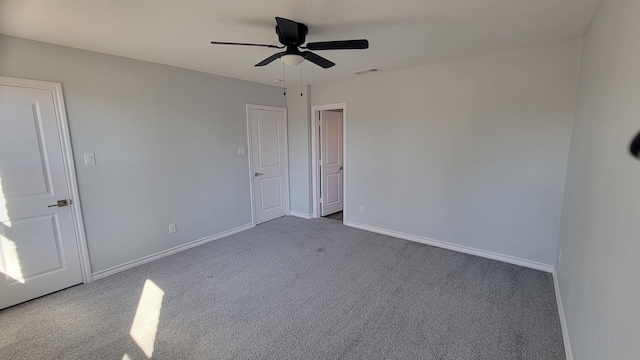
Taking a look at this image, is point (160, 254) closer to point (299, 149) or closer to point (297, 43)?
point (299, 149)

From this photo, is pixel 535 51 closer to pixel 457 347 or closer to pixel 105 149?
pixel 457 347

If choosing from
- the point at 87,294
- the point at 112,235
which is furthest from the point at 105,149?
the point at 87,294

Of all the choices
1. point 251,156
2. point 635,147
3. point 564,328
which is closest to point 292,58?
point 635,147

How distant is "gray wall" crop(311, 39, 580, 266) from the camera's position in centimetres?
276

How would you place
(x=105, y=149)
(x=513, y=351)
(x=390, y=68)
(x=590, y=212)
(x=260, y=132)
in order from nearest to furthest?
(x=590, y=212) < (x=513, y=351) < (x=105, y=149) < (x=390, y=68) < (x=260, y=132)

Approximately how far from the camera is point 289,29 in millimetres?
1915

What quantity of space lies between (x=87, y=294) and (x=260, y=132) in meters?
3.02

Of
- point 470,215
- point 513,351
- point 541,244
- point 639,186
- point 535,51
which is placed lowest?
point 513,351

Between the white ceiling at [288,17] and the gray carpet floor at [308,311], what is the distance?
2.43 meters

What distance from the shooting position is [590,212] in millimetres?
1666

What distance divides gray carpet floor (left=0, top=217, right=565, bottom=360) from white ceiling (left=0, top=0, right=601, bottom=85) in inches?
95.5

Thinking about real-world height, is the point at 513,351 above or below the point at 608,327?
below

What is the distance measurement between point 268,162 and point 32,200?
2916mm

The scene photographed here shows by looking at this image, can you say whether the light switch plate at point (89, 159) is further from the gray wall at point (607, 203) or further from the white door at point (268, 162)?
the gray wall at point (607, 203)
